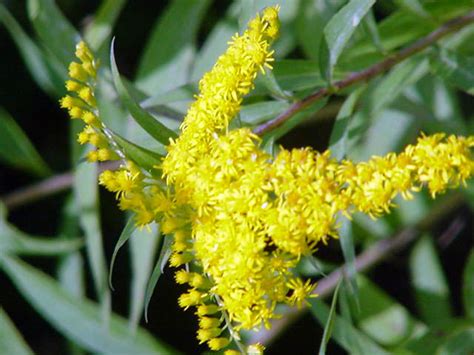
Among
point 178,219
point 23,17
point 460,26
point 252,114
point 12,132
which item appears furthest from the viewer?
point 23,17

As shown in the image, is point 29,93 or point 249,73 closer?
point 249,73

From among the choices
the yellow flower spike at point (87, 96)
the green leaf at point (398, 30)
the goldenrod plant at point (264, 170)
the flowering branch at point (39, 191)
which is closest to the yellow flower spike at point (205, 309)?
the goldenrod plant at point (264, 170)

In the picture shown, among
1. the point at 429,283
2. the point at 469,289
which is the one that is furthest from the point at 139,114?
the point at 429,283

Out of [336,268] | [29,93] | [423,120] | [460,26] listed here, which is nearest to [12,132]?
[29,93]

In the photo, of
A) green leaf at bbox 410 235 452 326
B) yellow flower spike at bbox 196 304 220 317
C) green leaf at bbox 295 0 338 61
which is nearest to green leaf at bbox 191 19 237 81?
green leaf at bbox 295 0 338 61

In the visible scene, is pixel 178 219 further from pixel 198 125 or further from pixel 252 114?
pixel 252 114

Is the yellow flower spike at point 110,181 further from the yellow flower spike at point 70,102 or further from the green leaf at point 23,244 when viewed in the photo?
the green leaf at point 23,244

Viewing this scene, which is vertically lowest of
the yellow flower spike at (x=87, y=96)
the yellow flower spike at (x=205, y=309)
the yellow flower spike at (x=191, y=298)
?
the yellow flower spike at (x=205, y=309)
